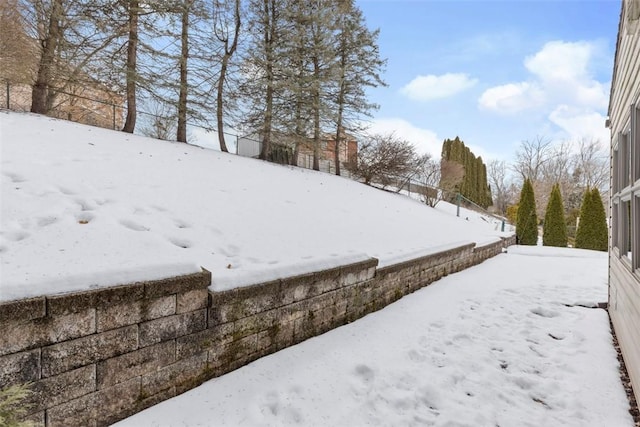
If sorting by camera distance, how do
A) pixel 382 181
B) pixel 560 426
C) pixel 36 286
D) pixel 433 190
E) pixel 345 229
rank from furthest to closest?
pixel 433 190
pixel 382 181
pixel 345 229
pixel 560 426
pixel 36 286

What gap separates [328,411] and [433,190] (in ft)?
52.2

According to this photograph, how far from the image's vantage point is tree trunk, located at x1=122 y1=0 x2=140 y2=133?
27.1 ft

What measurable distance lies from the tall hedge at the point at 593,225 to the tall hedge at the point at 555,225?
33.9 inches

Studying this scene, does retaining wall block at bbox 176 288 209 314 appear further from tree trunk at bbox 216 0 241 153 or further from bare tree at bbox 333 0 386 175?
bare tree at bbox 333 0 386 175

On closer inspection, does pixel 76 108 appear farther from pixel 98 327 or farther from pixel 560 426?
pixel 560 426

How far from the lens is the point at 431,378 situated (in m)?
2.46

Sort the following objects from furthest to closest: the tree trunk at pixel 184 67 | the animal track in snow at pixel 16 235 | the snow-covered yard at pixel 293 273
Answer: the tree trunk at pixel 184 67 → the animal track in snow at pixel 16 235 → the snow-covered yard at pixel 293 273

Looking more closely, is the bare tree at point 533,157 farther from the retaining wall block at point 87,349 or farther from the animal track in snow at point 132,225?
the retaining wall block at point 87,349

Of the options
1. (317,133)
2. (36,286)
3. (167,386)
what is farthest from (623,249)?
(317,133)

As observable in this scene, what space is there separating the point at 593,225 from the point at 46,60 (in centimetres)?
1741

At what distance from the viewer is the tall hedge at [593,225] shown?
12.6 meters

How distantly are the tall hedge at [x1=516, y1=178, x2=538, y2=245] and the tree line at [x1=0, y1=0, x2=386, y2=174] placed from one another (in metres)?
7.54

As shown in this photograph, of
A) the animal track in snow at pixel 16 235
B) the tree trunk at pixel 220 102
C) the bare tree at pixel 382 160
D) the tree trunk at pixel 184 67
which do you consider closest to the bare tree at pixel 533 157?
the bare tree at pixel 382 160

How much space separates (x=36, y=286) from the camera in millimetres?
1577
